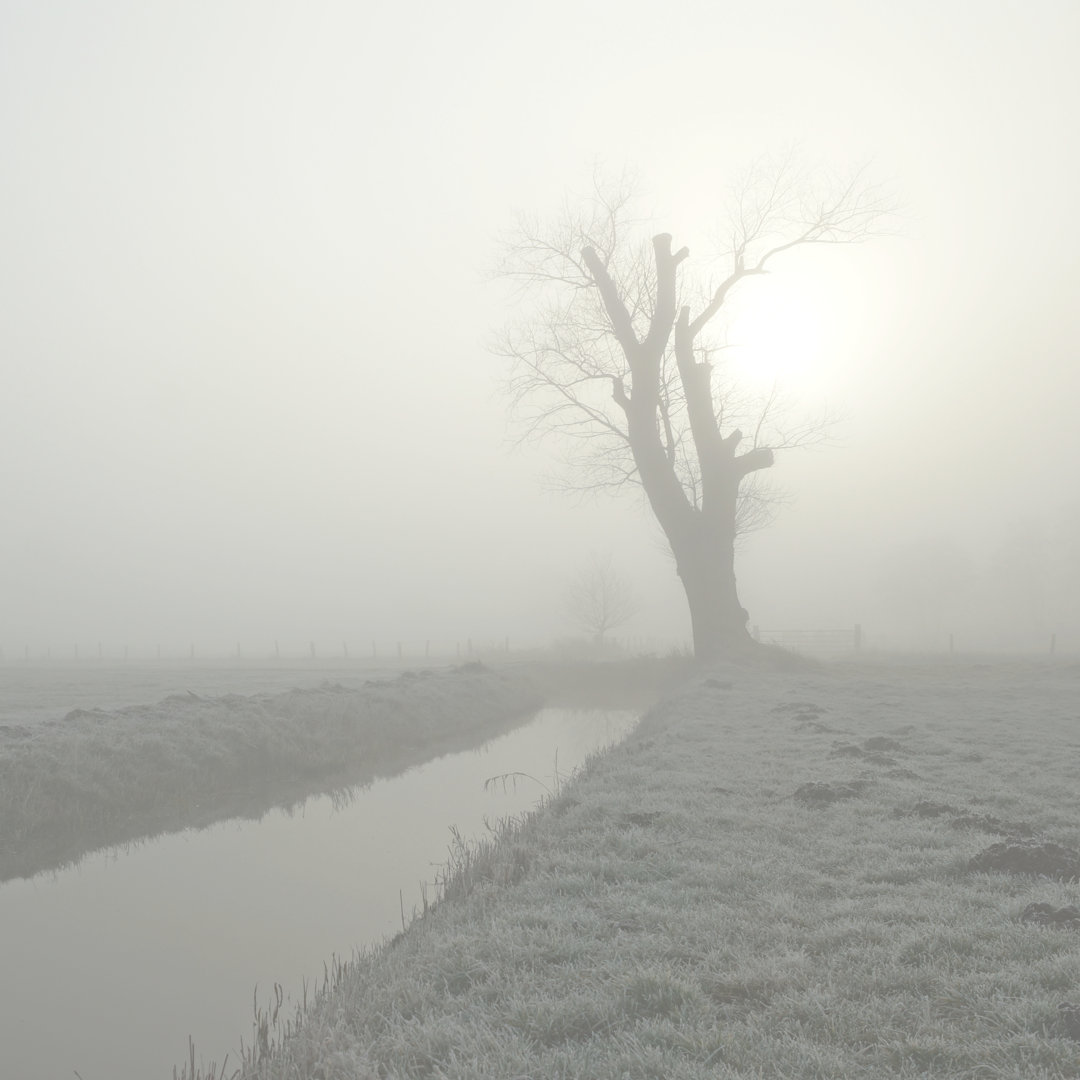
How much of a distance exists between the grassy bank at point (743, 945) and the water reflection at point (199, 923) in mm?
1465

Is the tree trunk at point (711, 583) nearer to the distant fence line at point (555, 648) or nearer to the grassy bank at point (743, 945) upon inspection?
the distant fence line at point (555, 648)

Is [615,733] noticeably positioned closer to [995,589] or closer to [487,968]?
[487,968]

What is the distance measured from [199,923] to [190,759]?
5.39m

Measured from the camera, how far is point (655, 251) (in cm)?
2464

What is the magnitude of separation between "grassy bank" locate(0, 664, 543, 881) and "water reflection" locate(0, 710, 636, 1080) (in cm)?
83

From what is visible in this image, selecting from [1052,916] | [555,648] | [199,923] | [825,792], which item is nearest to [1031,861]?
[1052,916]

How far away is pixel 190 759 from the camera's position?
12.3 metres

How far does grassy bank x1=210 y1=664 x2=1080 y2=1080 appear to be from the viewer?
313 centimetres

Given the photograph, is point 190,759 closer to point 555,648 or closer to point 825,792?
point 825,792

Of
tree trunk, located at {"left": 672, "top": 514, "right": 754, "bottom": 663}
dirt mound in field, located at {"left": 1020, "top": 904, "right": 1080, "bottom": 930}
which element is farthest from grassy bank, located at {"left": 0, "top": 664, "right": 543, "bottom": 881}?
dirt mound in field, located at {"left": 1020, "top": 904, "right": 1080, "bottom": 930}

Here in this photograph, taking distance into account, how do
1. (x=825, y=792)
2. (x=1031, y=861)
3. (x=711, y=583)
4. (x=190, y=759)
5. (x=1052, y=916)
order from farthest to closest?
(x=711, y=583) → (x=190, y=759) → (x=825, y=792) → (x=1031, y=861) → (x=1052, y=916)

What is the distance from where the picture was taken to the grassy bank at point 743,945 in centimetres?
313

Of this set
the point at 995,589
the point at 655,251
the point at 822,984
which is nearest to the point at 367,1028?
the point at 822,984

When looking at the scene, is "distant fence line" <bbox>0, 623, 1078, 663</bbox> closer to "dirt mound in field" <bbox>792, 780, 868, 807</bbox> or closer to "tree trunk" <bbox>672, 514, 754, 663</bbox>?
"tree trunk" <bbox>672, 514, 754, 663</bbox>
